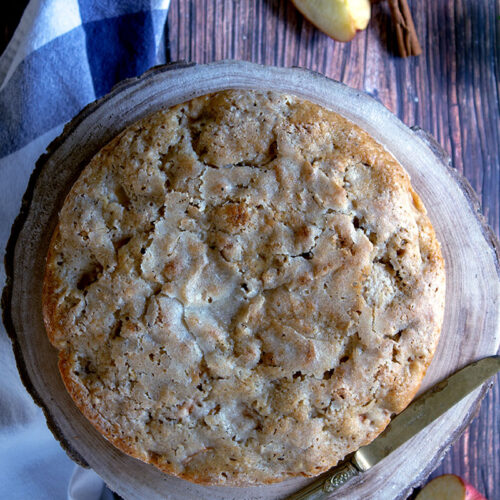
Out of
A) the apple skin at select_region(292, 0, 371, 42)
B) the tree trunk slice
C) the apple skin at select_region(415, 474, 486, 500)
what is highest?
the apple skin at select_region(292, 0, 371, 42)

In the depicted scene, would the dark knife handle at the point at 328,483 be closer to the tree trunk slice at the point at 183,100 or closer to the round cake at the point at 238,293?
the tree trunk slice at the point at 183,100

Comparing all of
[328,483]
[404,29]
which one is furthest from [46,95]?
[328,483]

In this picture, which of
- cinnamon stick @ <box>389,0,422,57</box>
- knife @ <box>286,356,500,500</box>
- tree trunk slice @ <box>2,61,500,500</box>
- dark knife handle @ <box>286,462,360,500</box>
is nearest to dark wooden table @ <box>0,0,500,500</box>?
cinnamon stick @ <box>389,0,422,57</box>

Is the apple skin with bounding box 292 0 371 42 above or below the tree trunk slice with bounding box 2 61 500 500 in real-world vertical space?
above

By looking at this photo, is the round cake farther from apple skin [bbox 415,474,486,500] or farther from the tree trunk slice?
apple skin [bbox 415,474,486,500]

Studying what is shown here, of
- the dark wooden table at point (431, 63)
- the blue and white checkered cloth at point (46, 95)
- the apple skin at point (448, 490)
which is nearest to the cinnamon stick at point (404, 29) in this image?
the dark wooden table at point (431, 63)

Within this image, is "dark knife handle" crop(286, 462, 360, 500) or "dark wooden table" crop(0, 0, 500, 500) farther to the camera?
"dark wooden table" crop(0, 0, 500, 500)
